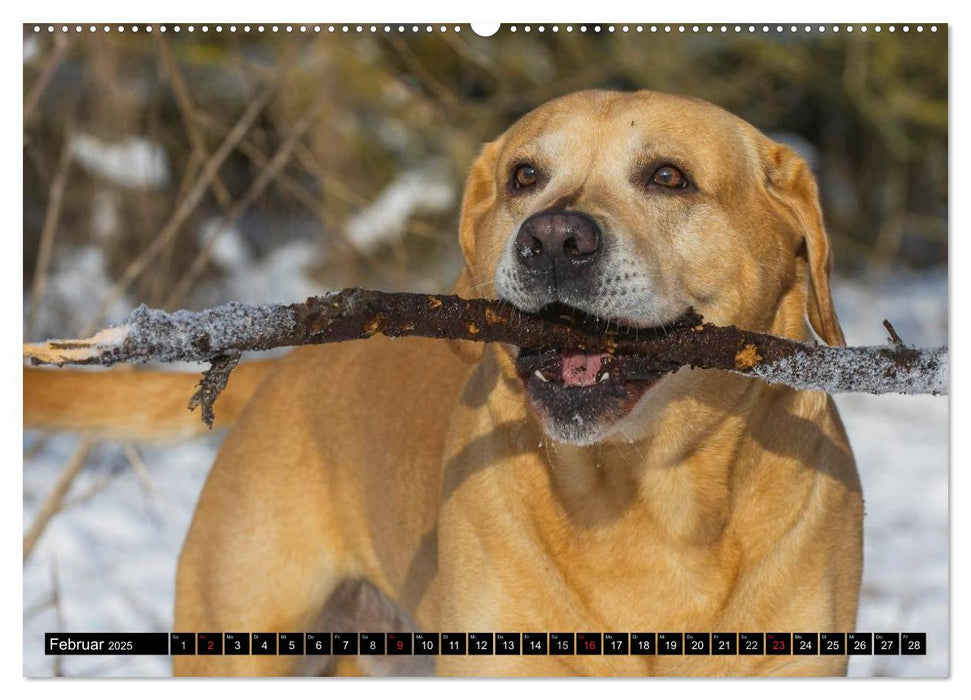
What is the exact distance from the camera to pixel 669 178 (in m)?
2.59

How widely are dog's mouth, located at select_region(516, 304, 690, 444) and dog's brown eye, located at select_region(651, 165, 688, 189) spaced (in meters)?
0.38

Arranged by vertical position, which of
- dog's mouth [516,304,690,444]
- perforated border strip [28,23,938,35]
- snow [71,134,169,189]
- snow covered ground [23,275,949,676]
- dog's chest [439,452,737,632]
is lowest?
snow covered ground [23,275,949,676]

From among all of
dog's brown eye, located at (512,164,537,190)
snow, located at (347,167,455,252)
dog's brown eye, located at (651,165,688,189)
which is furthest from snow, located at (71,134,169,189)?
dog's brown eye, located at (651,165,688,189)

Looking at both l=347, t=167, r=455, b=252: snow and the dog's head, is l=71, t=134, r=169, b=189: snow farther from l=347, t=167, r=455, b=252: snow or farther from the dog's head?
the dog's head

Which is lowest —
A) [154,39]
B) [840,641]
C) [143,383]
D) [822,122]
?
[840,641]

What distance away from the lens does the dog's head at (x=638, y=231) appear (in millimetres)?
2260

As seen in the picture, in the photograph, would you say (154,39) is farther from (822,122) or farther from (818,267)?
(822,122)

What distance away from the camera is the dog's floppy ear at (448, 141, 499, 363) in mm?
3055

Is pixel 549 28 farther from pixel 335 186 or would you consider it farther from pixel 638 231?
pixel 335 186

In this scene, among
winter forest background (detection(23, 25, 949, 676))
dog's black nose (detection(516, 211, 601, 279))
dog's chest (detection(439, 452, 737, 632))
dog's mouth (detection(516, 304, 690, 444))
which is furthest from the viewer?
winter forest background (detection(23, 25, 949, 676))

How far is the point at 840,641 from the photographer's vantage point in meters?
A: 2.62

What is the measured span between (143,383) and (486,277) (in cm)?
122

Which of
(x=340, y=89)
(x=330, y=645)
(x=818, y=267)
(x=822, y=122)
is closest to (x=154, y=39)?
(x=340, y=89)

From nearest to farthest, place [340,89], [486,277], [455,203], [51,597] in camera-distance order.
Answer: [486,277]
[51,597]
[340,89]
[455,203]
